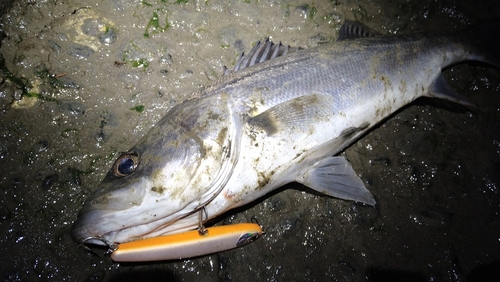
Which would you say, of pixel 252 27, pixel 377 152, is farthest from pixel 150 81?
pixel 377 152

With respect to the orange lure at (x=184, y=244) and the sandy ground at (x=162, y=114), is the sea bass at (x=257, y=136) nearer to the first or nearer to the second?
the orange lure at (x=184, y=244)

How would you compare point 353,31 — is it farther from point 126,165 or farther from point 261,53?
point 126,165

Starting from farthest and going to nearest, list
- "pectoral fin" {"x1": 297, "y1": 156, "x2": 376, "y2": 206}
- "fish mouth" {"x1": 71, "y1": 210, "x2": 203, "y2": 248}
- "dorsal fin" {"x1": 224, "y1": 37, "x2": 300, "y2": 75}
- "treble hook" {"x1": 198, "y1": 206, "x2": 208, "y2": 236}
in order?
"dorsal fin" {"x1": 224, "y1": 37, "x2": 300, "y2": 75} → "pectoral fin" {"x1": 297, "y1": 156, "x2": 376, "y2": 206} → "treble hook" {"x1": 198, "y1": 206, "x2": 208, "y2": 236} → "fish mouth" {"x1": 71, "y1": 210, "x2": 203, "y2": 248}

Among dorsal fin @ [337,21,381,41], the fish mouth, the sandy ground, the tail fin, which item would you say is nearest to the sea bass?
the fish mouth

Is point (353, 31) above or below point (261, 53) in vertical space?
above

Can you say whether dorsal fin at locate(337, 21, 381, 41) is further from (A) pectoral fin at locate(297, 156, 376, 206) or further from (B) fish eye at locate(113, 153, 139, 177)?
(B) fish eye at locate(113, 153, 139, 177)

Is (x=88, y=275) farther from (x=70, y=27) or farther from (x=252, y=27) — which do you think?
(x=252, y=27)

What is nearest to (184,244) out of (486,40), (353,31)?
(353,31)
